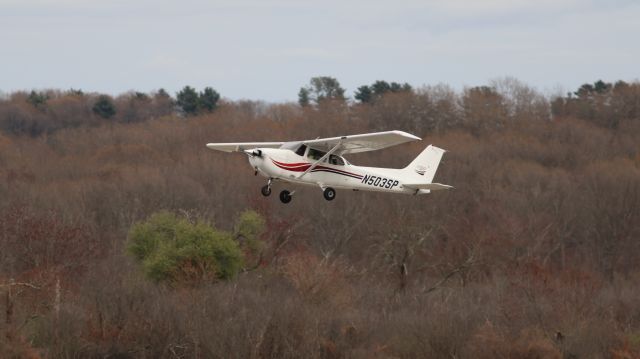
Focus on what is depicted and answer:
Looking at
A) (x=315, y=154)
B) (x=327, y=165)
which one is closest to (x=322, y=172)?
(x=327, y=165)

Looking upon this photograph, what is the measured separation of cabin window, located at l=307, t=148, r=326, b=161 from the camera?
3143 cm

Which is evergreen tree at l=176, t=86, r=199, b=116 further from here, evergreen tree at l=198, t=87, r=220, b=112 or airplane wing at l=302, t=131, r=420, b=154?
airplane wing at l=302, t=131, r=420, b=154

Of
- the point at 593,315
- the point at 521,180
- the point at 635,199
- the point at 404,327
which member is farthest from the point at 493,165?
the point at 404,327

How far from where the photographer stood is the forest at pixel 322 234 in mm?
48219

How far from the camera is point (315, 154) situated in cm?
3153

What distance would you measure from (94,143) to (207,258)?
169 ft

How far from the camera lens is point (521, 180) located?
8312cm

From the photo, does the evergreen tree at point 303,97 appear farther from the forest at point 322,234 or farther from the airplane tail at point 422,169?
the airplane tail at point 422,169

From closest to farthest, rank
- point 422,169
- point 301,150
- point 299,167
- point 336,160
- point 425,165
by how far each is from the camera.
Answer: point 299,167 < point 301,150 < point 336,160 < point 422,169 < point 425,165

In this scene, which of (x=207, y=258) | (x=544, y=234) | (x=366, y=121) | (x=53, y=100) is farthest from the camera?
(x=53, y=100)

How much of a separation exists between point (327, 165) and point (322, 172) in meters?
0.22

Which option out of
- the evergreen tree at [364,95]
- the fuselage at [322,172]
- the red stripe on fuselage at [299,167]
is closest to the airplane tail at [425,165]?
the fuselage at [322,172]

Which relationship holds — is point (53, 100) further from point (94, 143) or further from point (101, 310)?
point (101, 310)

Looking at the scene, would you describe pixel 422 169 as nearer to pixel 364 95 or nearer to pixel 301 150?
pixel 301 150
